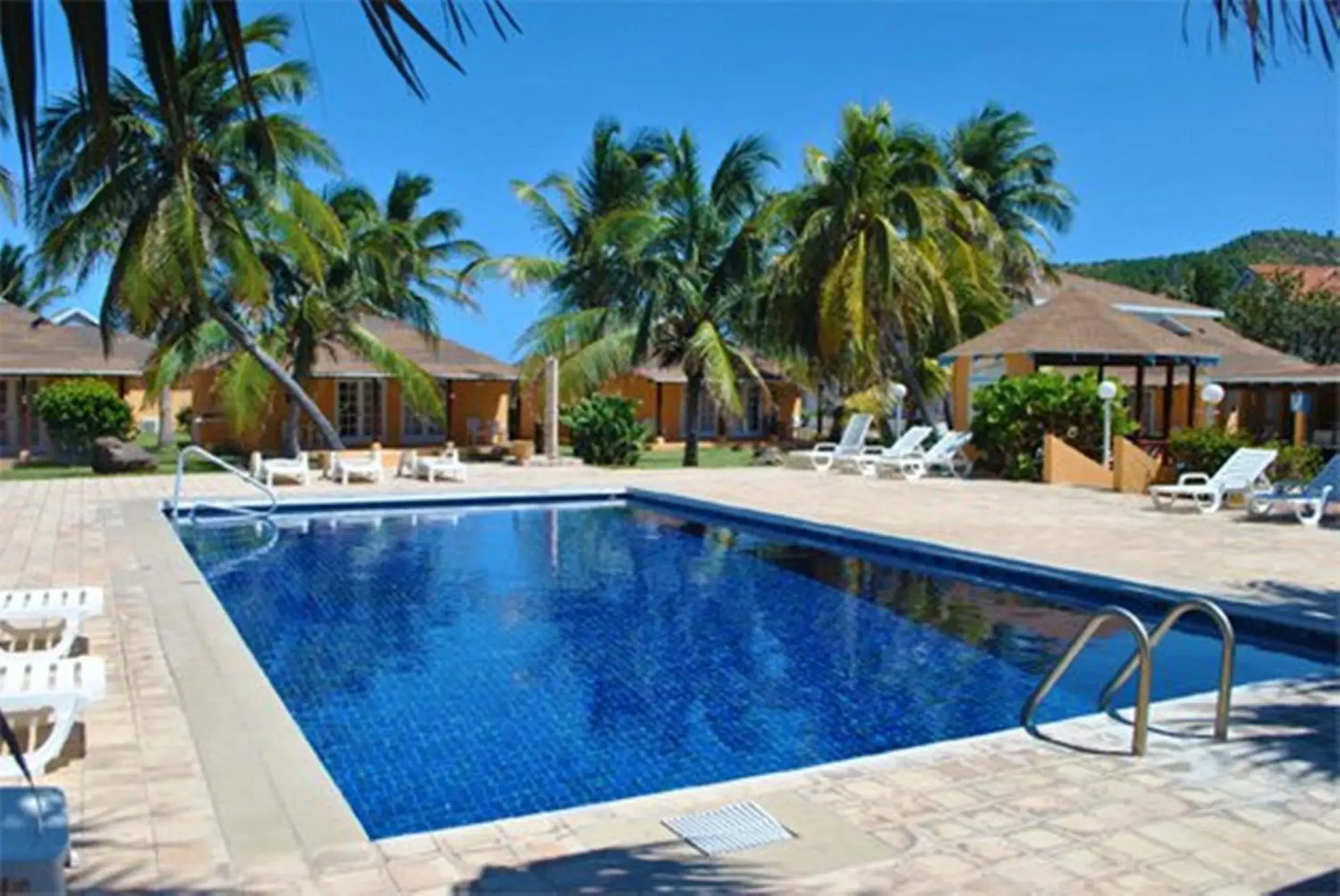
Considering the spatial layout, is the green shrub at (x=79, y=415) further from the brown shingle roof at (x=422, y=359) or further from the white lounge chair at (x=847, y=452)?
the white lounge chair at (x=847, y=452)

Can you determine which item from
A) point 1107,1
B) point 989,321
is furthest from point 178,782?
point 989,321

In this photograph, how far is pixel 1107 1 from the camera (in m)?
9.77

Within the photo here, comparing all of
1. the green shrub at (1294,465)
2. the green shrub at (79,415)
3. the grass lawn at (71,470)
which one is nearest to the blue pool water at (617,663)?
the green shrub at (1294,465)

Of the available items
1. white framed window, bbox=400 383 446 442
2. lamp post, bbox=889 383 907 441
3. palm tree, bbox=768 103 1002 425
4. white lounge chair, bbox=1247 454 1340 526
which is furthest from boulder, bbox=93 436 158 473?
white lounge chair, bbox=1247 454 1340 526

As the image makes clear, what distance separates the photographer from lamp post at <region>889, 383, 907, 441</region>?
74.4 ft

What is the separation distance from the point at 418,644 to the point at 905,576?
17.3ft

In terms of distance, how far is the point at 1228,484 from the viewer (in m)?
14.9

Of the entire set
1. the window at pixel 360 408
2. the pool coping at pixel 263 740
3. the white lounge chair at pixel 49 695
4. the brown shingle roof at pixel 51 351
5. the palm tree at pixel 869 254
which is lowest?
the pool coping at pixel 263 740

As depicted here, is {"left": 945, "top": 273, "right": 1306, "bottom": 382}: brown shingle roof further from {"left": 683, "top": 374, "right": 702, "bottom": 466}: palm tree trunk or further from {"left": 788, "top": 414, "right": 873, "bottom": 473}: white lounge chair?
{"left": 683, "top": 374, "right": 702, "bottom": 466}: palm tree trunk

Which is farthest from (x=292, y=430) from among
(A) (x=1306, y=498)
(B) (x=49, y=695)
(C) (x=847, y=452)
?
(B) (x=49, y=695)

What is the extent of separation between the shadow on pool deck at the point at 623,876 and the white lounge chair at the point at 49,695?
2.15 m

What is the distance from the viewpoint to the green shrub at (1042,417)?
19.2 meters

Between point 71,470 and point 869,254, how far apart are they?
16.3 m

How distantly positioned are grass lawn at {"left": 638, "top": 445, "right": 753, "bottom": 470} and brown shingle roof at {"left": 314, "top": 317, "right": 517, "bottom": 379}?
4.36 metres
